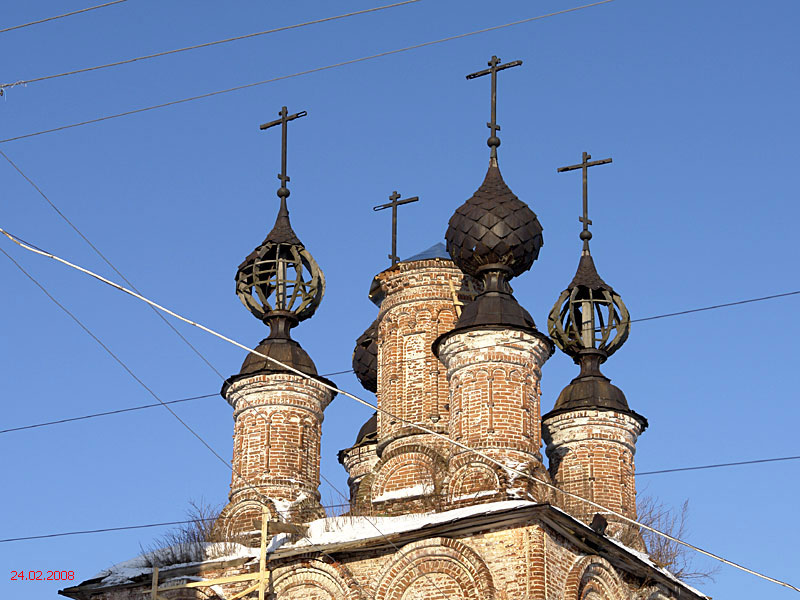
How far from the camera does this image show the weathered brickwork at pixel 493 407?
21172mm

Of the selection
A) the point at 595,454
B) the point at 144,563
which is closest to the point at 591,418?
the point at 595,454

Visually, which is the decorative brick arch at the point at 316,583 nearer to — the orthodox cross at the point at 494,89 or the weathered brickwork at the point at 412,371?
the weathered brickwork at the point at 412,371

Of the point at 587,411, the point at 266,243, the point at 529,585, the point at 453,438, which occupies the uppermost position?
the point at 266,243

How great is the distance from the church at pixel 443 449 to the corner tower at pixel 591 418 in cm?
3

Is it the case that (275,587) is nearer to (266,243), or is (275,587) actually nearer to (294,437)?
(294,437)

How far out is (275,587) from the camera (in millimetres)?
21219

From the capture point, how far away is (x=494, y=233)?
2273cm

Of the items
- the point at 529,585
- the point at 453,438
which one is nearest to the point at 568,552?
the point at 529,585

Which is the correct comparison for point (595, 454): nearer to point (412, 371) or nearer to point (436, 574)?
point (412, 371)

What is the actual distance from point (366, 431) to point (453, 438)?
5840 millimetres

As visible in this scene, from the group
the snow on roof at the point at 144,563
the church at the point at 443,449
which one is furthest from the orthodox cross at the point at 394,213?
the snow on roof at the point at 144,563

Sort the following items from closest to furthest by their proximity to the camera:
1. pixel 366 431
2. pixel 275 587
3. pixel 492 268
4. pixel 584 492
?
pixel 275 587
pixel 492 268
pixel 584 492
pixel 366 431

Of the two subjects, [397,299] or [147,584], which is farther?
[397,299]

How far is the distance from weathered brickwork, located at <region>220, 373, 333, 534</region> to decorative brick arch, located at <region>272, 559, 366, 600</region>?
1678mm
